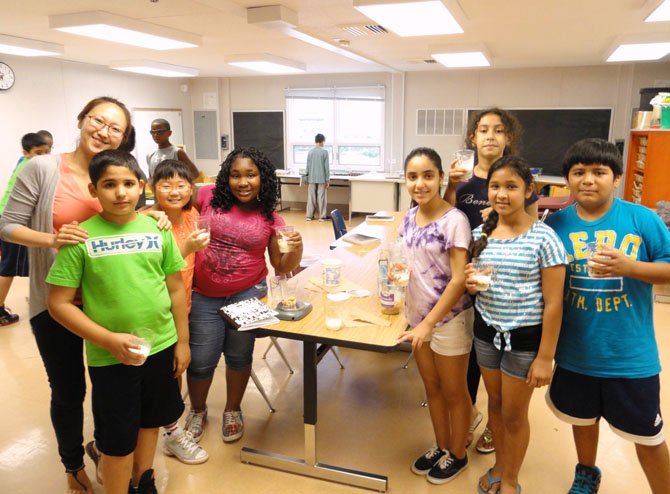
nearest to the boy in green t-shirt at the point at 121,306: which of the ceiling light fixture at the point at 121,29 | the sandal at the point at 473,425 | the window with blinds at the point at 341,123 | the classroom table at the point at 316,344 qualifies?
the classroom table at the point at 316,344

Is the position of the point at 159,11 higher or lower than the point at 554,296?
higher

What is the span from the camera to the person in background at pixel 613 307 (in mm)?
1739

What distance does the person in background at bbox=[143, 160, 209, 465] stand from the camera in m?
2.32

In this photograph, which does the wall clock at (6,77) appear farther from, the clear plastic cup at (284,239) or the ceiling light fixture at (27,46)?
the clear plastic cup at (284,239)

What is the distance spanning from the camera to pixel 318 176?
876 cm

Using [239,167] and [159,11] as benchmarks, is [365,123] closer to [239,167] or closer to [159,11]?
[159,11]

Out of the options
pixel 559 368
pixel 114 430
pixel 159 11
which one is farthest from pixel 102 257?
pixel 159 11

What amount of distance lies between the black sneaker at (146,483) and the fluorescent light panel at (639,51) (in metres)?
6.12

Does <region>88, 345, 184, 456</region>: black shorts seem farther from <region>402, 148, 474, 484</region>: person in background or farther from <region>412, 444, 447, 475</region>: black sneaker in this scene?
<region>412, 444, 447, 475</region>: black sneaker

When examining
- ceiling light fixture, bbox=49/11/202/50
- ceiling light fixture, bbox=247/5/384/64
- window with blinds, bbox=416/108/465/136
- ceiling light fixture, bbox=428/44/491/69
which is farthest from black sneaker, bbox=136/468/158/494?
window with blinds, bbox=416/108/465/136

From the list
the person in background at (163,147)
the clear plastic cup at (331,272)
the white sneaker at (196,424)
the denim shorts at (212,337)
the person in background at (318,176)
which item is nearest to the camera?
the denim shorts at (212,337)

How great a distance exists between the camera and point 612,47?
584 cm

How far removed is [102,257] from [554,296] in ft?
5.19

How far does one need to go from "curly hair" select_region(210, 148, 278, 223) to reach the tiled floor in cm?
120
